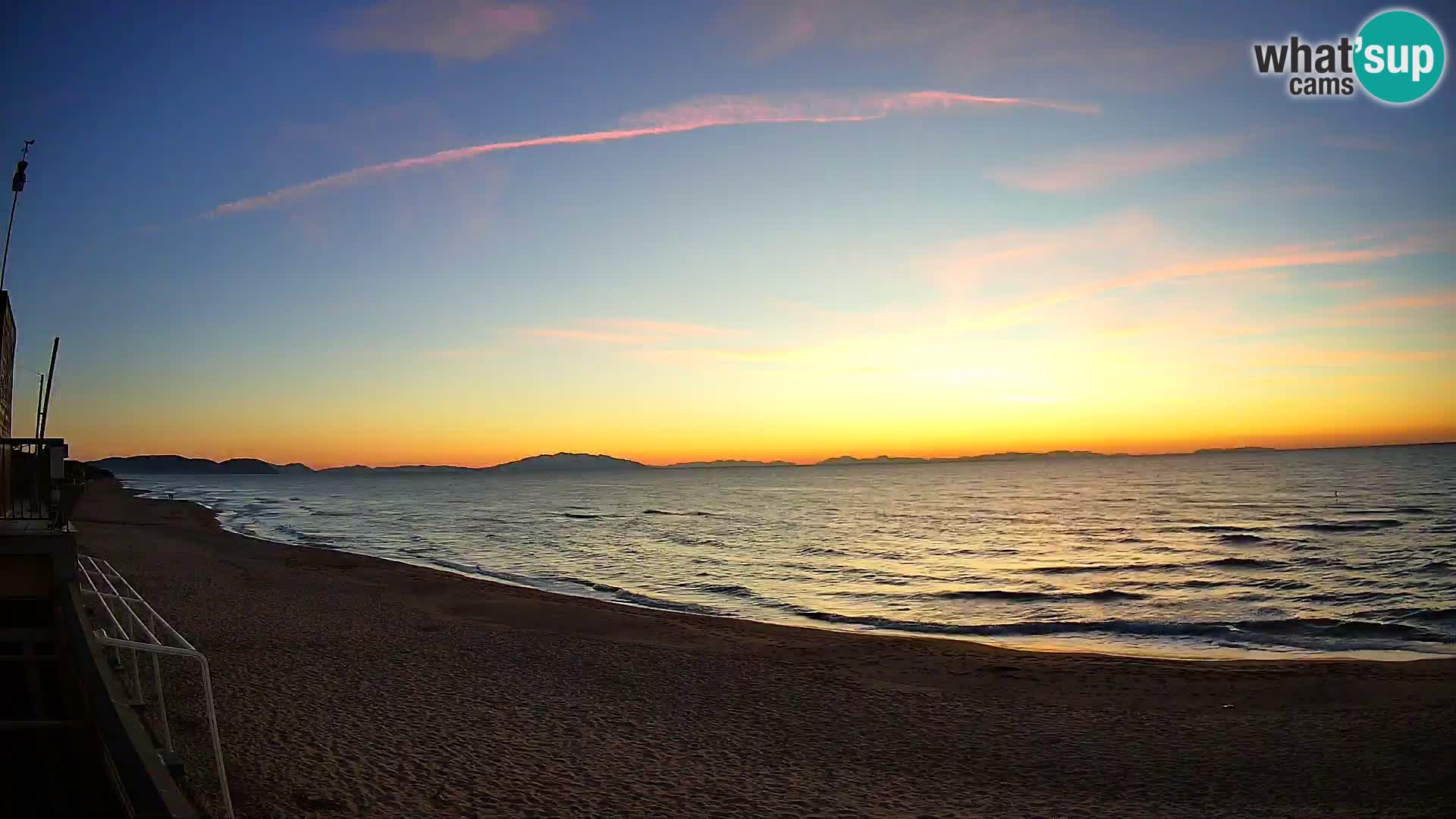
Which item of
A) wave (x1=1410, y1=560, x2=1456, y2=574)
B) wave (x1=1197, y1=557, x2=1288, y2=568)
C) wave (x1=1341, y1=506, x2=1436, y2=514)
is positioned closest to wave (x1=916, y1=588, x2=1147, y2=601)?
wave (x1=1197, y1=557, x2=1288, y2=568)

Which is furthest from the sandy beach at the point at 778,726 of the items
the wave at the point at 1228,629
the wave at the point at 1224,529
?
the wave at the point at 1224,529

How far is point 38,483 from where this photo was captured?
1330 cm

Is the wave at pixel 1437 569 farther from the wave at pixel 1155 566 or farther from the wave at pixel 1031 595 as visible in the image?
the wave at pixel 1031 595

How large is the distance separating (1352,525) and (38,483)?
162ft

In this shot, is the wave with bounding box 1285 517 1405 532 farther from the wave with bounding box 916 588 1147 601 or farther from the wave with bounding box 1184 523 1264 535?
the wave with bounding box 916 588 1147 601

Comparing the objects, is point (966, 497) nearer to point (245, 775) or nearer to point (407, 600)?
point (407, 600)

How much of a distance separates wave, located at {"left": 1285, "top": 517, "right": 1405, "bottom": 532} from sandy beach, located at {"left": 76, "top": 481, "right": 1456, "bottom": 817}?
29882 millimetres

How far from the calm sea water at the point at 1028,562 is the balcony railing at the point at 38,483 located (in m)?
13.3

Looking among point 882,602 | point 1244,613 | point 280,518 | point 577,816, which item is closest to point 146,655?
point 577,816

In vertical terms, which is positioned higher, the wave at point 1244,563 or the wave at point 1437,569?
the wave at point 1437,569

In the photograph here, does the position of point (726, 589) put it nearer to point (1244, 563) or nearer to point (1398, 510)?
point (1244, 563)

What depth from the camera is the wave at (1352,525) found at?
3869 centimetres

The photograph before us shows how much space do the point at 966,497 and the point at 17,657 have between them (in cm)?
8489

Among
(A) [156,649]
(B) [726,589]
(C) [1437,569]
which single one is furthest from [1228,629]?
(A) [156,649]
